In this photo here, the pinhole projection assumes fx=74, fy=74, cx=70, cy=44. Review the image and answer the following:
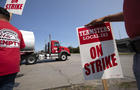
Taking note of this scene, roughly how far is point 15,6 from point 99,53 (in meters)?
2.13

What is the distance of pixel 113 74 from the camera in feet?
3.79

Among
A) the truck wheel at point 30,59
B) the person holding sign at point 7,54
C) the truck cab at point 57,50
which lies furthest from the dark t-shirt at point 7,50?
the truck cab at point 57,50

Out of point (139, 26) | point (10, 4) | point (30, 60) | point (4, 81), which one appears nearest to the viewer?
point (139, 26)

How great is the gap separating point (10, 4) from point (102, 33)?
211 cm

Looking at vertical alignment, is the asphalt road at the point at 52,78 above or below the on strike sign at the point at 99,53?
below

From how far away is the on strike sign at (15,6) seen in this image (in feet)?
5.61

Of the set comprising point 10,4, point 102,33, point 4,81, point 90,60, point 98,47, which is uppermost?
point 10,4

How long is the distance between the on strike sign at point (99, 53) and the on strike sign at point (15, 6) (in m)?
1.58

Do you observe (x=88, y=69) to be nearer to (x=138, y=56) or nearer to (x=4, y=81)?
(x=138, y=56)

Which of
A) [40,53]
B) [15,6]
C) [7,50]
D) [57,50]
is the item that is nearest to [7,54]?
[7,50]

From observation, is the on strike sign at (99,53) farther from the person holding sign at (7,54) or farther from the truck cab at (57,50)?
the truck cab at (57,50)

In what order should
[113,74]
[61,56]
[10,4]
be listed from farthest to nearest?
[61,56] → [10,4] → [113,74]

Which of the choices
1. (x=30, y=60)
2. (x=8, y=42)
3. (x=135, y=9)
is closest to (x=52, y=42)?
(x=30, y=60)

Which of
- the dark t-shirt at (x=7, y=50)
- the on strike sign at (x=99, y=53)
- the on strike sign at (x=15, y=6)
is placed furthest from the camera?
the on strike sign at (x=15, y=6)
